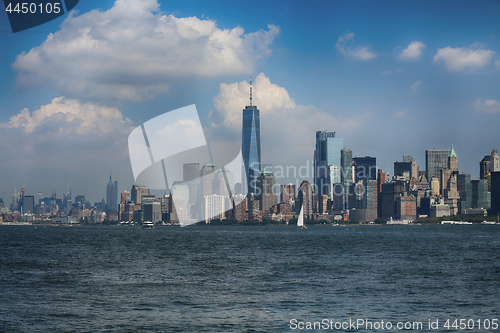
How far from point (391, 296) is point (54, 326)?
21.6 metres

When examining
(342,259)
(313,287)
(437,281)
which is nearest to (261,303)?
(313,287)

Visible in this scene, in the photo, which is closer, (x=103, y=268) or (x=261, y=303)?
(x=261, y=303)

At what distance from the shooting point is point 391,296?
35.2 meters

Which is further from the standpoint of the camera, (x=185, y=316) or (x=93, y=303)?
(x=93, y=303)

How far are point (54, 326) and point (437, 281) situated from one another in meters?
30.4

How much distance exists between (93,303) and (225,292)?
9.36 meters

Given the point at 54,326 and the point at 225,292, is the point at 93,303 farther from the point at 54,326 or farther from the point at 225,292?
the point at 225,292

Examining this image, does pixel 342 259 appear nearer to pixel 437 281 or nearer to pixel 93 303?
pixel 437 281

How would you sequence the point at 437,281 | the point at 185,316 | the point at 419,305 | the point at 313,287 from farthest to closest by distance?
the point at 437,281, the point at 313,287, the point at 419,305, the point at 185,316

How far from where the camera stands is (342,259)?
64688 mm

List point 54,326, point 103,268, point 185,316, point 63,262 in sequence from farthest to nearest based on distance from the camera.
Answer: point 63,262 < point 103,268 < point 185,316 < point 54,326

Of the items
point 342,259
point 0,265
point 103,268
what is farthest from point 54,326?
point 342,259

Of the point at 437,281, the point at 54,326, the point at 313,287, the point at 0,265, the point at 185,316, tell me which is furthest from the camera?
the point at 0,265

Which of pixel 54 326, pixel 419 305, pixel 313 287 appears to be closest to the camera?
pixel 54 326
